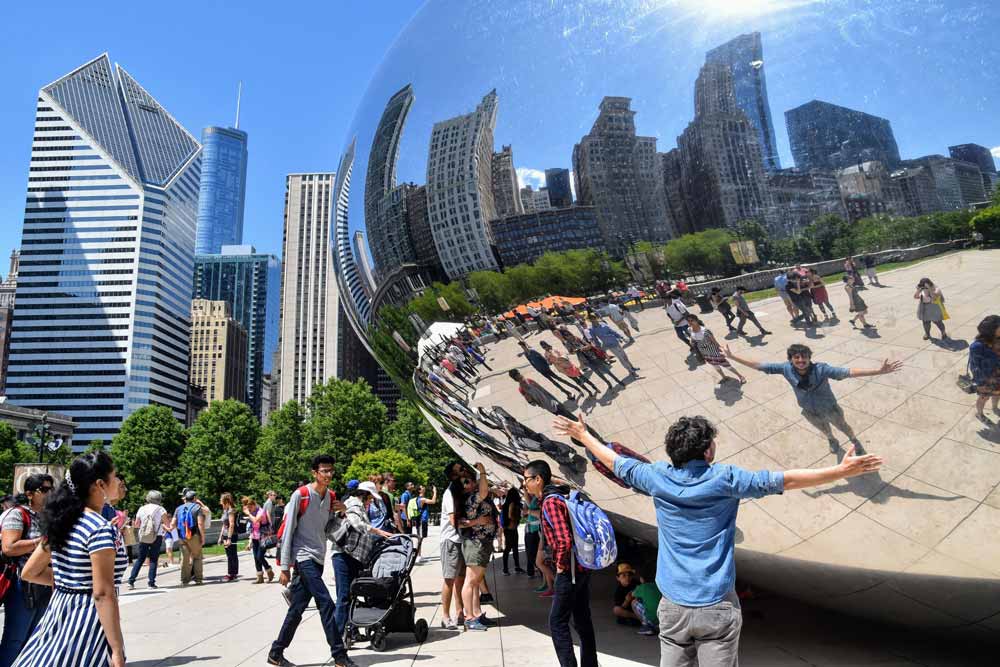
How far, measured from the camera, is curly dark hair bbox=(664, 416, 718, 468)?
275 cm

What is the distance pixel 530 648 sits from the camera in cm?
538

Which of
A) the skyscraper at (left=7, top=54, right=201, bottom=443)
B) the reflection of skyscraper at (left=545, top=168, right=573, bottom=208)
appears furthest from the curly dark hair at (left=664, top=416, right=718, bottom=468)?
the skyscraper at (left=7, top=54, right=201, bottom=443)

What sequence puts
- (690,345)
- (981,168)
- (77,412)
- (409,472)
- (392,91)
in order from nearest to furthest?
(981,168) → (690,345) → (392,91) → (409,472) → (77,412)

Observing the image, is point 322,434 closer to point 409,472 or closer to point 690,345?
point 409,472

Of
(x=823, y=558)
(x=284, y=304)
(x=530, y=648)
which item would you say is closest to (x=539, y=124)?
(x=823, y=558)

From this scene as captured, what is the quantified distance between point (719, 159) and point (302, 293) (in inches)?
5990

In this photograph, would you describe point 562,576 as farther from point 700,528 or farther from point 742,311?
point 742,311

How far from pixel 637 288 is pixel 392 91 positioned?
249 centimetres

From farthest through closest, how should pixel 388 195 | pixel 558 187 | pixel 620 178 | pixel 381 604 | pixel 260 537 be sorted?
pixel 260 537 < pixel 381 604 < pixel 388 195 < pixel 558 187 < pixel 620 178

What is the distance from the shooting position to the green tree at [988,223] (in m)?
2.71

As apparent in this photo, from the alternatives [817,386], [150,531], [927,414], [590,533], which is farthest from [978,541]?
[150,531]

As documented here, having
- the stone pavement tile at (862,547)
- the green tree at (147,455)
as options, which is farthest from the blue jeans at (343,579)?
the green tree at (147,455)

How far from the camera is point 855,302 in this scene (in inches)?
110

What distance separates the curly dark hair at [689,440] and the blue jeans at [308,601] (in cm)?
335
